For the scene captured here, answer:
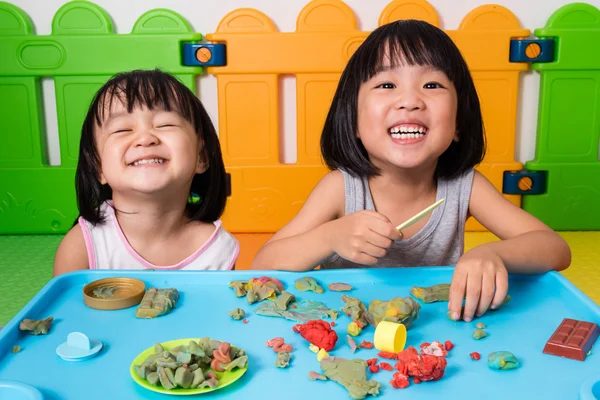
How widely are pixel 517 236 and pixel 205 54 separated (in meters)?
1.13

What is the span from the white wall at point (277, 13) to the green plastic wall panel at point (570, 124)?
46 millimetres

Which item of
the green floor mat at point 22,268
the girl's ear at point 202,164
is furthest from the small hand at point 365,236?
the green floor mat at point 22,268

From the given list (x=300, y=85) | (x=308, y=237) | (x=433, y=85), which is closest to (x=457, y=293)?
(x=308, y=237)

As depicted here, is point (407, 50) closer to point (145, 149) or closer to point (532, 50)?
point (145, 149)

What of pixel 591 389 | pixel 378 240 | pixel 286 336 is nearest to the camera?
pixel 591 389

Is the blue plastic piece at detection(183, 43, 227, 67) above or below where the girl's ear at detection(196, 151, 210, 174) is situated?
above

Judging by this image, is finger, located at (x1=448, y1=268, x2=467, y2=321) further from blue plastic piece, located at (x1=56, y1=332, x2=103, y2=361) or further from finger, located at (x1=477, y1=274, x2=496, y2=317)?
blue plastic piece, located at (x1=56, y1=332, x2=103, y2=361)

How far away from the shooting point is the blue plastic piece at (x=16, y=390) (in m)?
0.46

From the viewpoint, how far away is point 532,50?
5.67 feet

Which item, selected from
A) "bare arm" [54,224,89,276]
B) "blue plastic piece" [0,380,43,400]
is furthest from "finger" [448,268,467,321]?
"bare arm" [54,224,89,276]

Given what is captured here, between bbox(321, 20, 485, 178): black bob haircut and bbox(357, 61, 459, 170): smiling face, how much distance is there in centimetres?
1

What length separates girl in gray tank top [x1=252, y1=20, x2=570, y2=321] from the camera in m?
0.69

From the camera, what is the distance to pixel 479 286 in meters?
0.62

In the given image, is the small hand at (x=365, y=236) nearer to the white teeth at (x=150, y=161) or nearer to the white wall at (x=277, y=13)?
the white teeth at (x=150, y=161)
